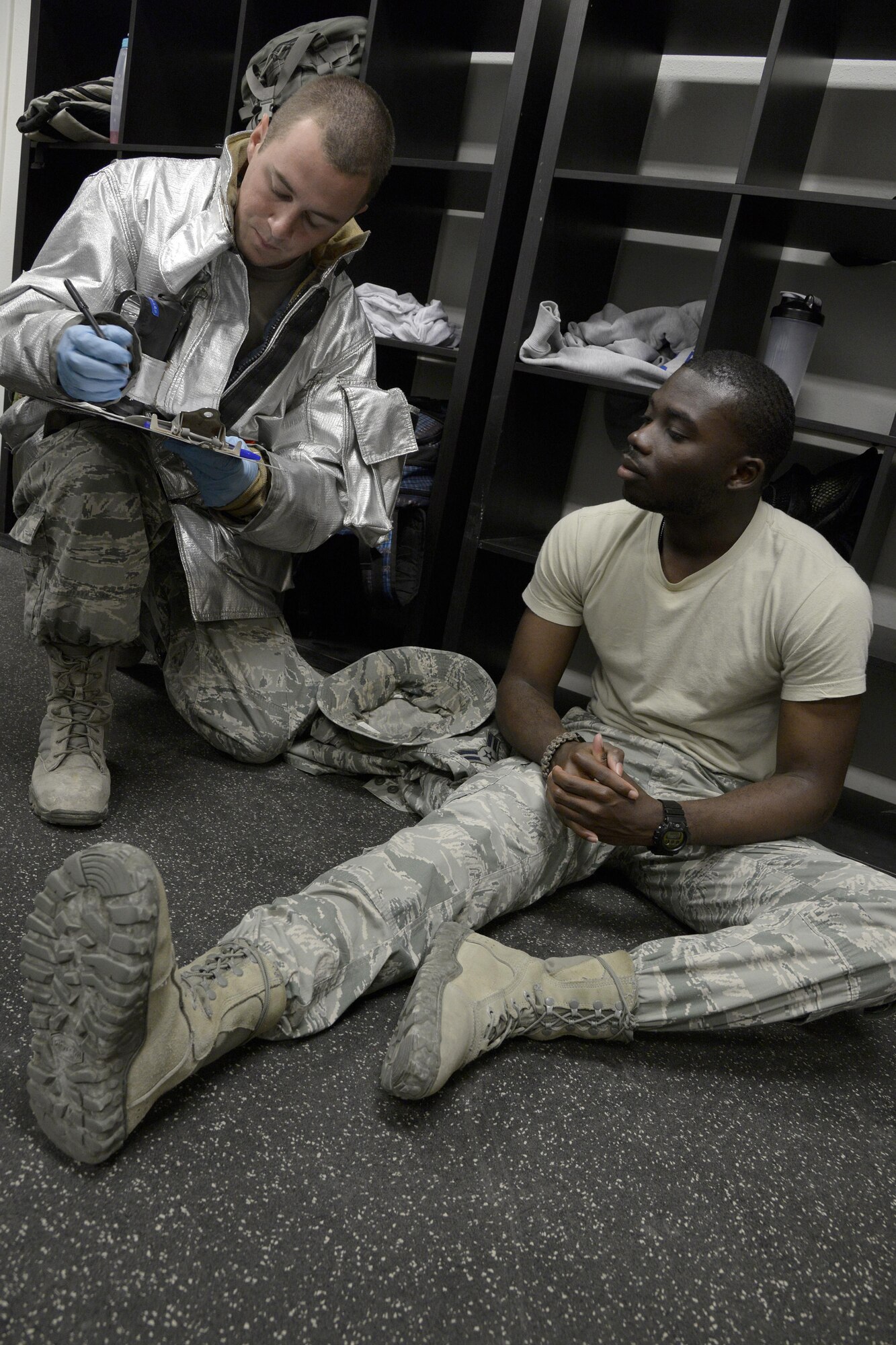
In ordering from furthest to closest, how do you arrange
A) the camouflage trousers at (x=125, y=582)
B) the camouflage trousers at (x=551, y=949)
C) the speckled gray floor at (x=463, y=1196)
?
the camouflage trousers at (x=125, y=582) < the camouflage trousers at (x=551, y=949) < the speckled gray floor at (x=463, y=1196)

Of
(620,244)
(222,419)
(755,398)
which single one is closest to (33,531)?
(222,419)

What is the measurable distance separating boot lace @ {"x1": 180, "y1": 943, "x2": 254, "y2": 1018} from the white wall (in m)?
2.88

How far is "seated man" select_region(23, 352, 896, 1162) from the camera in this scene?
87 centimetres

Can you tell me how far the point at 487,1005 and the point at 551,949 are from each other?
0.34m

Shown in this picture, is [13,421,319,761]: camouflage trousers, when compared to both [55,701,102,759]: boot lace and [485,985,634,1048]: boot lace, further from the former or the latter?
[485,985,634,1048]: boot lace

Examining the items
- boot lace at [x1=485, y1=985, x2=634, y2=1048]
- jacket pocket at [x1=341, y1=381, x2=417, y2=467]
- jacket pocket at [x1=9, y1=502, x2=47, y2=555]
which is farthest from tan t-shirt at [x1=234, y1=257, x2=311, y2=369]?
boot lace at [x1=485, y1=985, x2=634, y2=1048]

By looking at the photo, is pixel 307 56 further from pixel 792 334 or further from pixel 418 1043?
pixel 418 1043

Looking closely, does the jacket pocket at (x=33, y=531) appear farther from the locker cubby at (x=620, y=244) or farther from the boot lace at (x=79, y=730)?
the locker cubby at (x=620, y=244)

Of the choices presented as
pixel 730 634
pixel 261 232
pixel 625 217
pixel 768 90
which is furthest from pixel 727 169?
pixel 730 634

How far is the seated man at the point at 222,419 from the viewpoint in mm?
1495

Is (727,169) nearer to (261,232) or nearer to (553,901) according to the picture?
(261,232)

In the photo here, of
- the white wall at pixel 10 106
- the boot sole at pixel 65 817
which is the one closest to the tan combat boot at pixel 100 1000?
the boot sole at pixel 65 817

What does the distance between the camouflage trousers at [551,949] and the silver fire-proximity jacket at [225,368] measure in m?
0.63

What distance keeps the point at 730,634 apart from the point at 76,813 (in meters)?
1.01
